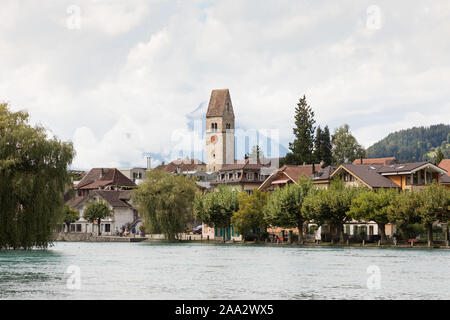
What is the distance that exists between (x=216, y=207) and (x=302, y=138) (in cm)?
4109

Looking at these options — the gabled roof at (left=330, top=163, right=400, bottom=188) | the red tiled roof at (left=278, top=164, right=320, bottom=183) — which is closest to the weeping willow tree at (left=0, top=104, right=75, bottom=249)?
the gabled roof at (left=330, top=163, right=400, bottom=188)

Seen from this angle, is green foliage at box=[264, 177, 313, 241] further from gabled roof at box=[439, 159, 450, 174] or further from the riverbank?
gabled roof at box=[439, 159, 450, 174]

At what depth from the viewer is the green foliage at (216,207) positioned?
11181 centimetres

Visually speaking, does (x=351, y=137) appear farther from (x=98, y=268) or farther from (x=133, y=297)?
(x=133, y=297)

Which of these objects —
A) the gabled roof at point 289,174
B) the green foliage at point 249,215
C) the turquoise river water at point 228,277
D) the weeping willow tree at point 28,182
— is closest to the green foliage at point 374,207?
the green foliage at point 249,215

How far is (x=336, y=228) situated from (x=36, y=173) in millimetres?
50067

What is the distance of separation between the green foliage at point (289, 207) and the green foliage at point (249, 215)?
3590mm

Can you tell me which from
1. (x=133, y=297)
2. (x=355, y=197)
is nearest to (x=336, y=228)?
(x=355, y=197)

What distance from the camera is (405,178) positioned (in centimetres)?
10206

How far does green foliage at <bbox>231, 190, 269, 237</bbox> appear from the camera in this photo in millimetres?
106500

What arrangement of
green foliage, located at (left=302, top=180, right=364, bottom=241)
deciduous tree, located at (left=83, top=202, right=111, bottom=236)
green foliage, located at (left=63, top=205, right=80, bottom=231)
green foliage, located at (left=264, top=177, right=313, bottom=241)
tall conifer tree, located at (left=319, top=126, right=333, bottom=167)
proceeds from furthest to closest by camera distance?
tall conifer tree, located at (left=319, top=126, right=333, bottom=167), green foliage, located at (left=63, top=205, right=80, bottom=231), deciduous tree, located at (left=83, top=202, right=111, bottom=236), green foliage, located at (left=264, top=177, right=313, bottom=241), green foliage, located at (left=302, top=180, right=364, bottom=241)

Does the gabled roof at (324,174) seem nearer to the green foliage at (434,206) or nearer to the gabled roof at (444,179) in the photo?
the gabled roof at (444,179)

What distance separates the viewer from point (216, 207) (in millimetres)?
112125

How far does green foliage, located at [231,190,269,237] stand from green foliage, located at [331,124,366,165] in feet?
165
